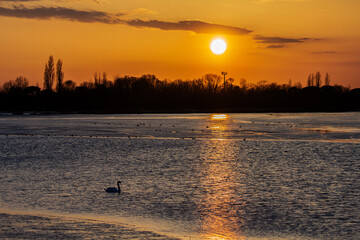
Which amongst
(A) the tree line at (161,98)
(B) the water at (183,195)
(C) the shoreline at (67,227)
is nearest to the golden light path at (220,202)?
(B) the water at (183,195)

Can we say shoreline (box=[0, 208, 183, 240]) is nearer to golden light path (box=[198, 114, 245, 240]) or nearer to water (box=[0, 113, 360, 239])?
water (box=[0, 113, 360, 239])

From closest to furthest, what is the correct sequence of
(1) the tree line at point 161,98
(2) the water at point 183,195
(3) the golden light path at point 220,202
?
(3) the golden light path at point 220,202 < (2) the water at point 183,195 < (1) the tree line at point 161,98

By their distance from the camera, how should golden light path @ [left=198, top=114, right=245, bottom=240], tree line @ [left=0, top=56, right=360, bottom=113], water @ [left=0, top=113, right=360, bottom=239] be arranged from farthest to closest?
tree line @ [left=0, top=56, right=360, bottom=113] < water @ [left=0, top=113, right=360, bottom=239] < golden light path @ [left=198, top=114, right=245, bottom=240]

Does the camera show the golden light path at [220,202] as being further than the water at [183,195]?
No

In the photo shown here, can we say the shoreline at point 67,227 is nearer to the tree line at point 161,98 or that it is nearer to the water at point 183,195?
the water at point 183,195

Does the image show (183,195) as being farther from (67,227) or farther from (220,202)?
(67,227)

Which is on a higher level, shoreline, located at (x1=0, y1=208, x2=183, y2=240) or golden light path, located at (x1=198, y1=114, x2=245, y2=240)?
shoreline, located at (x1=0, y1=208, x2=183, y2=240)

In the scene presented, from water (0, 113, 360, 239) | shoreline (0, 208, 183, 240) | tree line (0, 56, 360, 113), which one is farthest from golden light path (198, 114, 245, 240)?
tree line (0, 56, 360, 113)

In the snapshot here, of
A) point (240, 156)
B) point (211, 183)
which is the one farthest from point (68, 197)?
point (240, 156)

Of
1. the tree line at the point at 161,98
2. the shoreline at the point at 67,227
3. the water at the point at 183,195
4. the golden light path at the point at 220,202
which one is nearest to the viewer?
the shoreline at the point at 67,227

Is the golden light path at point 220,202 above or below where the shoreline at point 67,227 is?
below

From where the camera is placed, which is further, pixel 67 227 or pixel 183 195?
pixel 183 195

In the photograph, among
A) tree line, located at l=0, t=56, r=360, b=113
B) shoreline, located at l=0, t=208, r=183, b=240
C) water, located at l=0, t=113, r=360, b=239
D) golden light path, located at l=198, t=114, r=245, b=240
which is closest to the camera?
shoreline, located at l=0, t=208, r=183, b=240

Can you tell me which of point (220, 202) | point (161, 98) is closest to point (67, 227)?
point (220, 202)
